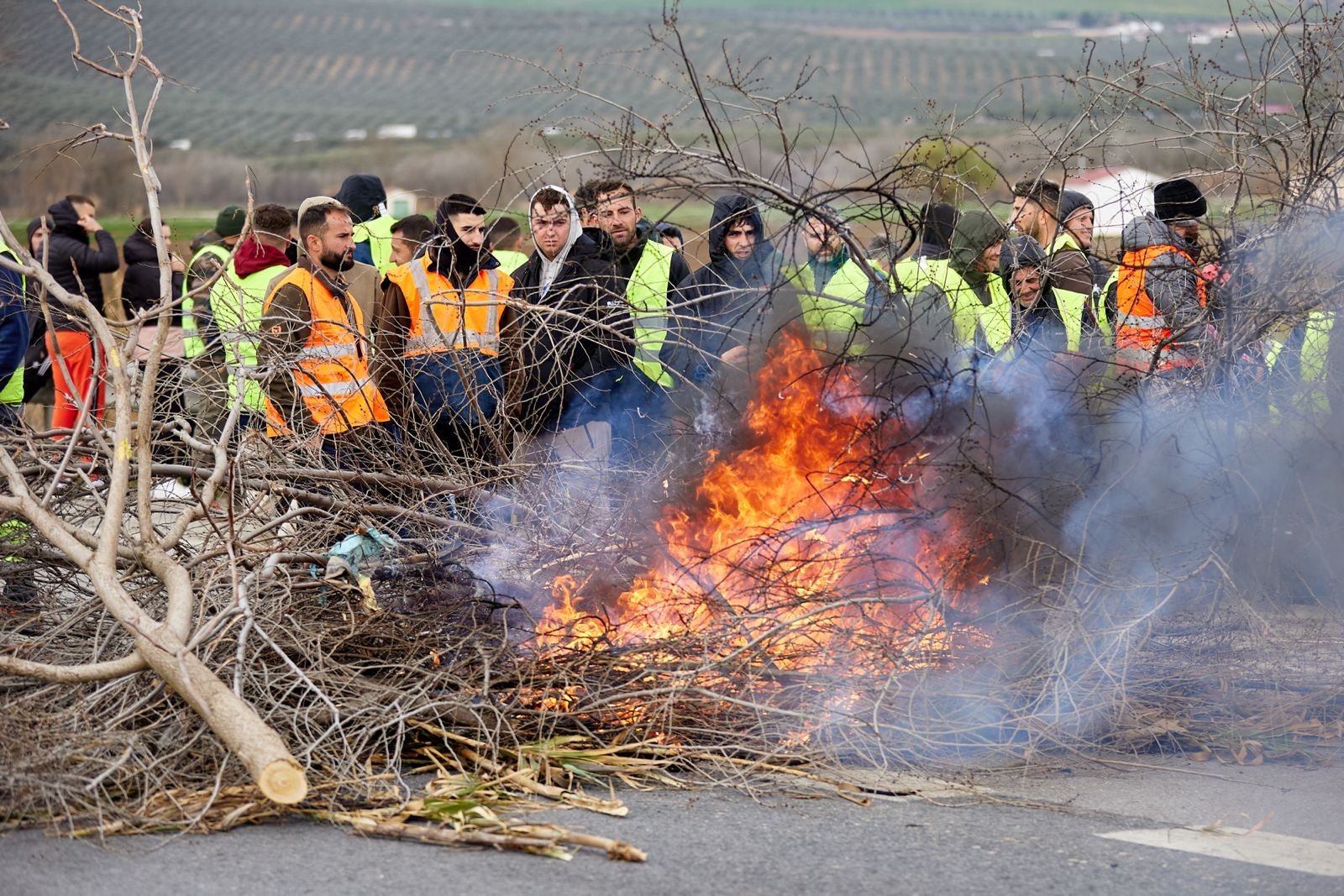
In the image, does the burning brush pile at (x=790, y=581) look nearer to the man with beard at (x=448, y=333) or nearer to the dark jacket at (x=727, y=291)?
the dark jacket at (x=727, y=291)

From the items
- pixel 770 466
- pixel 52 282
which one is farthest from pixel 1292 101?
pixel 52 282

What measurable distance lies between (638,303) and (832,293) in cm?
127

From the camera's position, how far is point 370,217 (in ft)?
33.5

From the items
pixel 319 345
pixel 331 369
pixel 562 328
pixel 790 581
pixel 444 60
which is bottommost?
pixel 790 581

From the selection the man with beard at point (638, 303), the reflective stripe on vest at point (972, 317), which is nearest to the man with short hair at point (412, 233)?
the man with beard at point (638, 303)

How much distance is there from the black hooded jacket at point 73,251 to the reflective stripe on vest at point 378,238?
9.94 feet

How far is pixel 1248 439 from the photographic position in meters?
6.05

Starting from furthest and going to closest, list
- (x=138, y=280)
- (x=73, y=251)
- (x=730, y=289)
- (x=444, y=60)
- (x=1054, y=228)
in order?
1. (x=444, y=60)
2. (x=138, y=280)
3. (x=73, y=251)
4. (x=1054, y=228)
5. (x=730, y=289)

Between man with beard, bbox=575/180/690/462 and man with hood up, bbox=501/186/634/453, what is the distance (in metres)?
0.07

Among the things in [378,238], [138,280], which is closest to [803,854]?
[378,238]

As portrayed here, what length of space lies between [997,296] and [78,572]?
4393 mm

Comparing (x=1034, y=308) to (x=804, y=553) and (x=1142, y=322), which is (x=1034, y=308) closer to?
(x=1142, y=322)

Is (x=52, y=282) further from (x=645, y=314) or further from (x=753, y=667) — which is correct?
(x=753, y=667)

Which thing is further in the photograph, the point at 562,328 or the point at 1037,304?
the point at 1037,304
